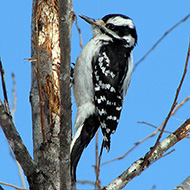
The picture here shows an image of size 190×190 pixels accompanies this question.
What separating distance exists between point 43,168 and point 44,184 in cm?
24

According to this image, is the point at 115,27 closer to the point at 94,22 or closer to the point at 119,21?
the point at 119,21

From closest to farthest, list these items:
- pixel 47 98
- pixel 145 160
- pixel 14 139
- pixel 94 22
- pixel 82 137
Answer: pixel 14 139 → pixel 145 160 → pixel 47 98 → pixel 82 137 → pixel 94 22

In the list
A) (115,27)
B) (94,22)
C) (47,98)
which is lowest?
(47,98)

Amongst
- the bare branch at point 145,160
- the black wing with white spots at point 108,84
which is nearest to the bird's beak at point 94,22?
the black wing with white spots at point 108,84

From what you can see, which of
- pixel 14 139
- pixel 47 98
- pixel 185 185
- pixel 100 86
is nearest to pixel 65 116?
pixel 14 139

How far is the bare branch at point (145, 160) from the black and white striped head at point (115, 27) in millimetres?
1352

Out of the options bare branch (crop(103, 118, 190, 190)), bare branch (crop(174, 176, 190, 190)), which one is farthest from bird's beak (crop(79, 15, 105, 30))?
bare branch (crop(174, 176, 190, 190))

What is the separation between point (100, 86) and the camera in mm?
3424

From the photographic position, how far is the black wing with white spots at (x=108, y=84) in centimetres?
336

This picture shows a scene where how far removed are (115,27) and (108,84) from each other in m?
0.71

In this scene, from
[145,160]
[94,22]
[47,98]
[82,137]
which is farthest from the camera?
[94,22]

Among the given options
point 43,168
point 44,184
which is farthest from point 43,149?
point 44,184

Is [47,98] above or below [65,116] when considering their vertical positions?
above

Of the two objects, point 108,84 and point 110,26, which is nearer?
point 108,84
